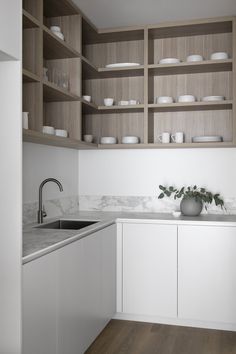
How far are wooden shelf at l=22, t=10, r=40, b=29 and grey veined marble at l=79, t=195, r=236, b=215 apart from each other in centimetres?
189

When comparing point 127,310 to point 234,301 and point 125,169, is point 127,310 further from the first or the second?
point 125,169

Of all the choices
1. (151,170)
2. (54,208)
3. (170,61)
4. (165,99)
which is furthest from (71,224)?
(170,61)

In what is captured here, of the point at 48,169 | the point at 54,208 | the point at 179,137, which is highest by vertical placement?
the point at 179,137

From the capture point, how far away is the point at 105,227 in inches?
122

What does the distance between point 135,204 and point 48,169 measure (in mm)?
955

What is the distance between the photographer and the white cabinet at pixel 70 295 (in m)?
2.00

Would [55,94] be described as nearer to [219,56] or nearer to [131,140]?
[131,140]

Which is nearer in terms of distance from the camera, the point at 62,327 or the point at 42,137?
the point at 62,327

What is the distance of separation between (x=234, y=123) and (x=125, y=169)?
1.12m

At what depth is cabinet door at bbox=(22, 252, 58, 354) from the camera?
1919 millimetres

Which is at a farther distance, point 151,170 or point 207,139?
point 151,170

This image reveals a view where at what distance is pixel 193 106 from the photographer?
352 centimetres

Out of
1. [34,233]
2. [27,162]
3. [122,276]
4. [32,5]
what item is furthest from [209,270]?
[32,5]

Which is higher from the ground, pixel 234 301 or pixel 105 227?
pixel 105 227
